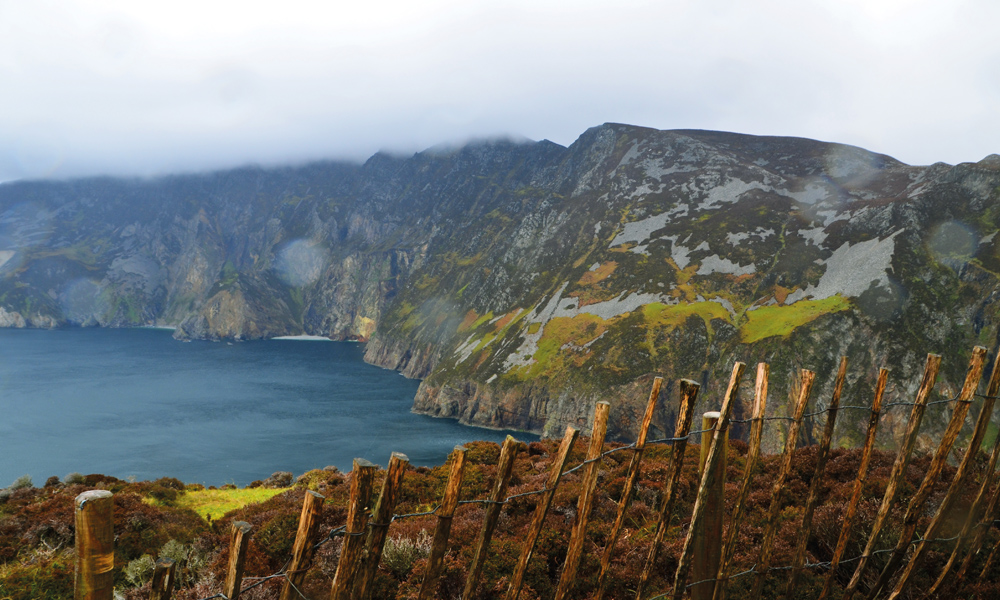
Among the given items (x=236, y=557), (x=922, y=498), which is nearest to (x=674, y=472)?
(x=922, y=498)

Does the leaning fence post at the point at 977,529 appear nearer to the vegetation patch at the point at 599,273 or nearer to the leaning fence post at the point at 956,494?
the leaning fence post at the point at 956,494

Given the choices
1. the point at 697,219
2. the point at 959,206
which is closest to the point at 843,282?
the point at 959,206

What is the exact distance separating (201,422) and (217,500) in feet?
329

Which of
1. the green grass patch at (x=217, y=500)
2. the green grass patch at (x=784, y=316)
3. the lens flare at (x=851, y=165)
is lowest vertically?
the green grass patch at (x=217, y=500)

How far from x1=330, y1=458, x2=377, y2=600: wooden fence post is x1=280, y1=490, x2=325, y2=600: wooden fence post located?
0.33 m

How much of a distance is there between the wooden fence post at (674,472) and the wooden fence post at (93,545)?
5.55 metres

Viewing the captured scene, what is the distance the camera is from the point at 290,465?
8056 centimetres

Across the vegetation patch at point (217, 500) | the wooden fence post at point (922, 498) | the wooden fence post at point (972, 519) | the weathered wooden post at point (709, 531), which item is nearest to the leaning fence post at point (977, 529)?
the wooden fence post at point (972, 519)

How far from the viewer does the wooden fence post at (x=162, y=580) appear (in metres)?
5.09

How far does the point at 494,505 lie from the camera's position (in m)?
6.20

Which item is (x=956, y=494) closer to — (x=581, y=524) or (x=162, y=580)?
(x=581, y=524)

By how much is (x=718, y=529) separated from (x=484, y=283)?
174150 millimetres

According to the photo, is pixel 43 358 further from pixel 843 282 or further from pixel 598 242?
pixel 843 282

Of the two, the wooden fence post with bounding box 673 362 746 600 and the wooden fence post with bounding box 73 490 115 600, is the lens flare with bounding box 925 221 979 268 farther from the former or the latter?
the wooden fence post with bounding box 73 490 115 600
